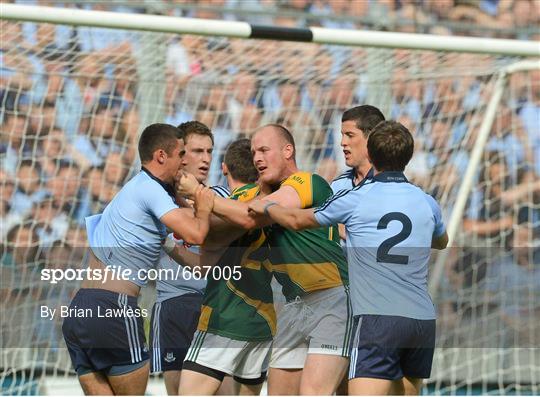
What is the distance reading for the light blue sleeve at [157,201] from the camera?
587 cm

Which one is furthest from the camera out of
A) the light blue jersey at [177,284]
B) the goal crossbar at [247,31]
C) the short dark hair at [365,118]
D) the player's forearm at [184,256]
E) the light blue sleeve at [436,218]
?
the goal crossbar at [247,31]

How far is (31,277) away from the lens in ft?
29.1

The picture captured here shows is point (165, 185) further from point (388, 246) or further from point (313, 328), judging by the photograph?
point (388, 246)

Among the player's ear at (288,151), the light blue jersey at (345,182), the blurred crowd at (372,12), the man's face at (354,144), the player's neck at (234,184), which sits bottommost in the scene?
the player's neck at (234,184)

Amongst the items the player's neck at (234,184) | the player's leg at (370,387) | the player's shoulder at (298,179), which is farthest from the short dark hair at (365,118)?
the player's leg at (370,387)

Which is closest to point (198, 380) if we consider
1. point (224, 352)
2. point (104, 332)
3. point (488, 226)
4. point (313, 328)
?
point (224, 352)

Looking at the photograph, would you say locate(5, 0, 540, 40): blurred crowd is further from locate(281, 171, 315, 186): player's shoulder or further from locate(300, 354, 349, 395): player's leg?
locate(300, 354, 349, 395): player's leg

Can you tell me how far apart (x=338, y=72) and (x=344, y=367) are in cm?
401

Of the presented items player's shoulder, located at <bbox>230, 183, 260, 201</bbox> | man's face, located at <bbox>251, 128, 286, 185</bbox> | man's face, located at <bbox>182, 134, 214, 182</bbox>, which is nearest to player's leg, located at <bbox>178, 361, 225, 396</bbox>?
player's shoulder, located at <bbox>230, 183, 260, 201</bbox>

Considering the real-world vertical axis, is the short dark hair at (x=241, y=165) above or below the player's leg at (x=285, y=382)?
above

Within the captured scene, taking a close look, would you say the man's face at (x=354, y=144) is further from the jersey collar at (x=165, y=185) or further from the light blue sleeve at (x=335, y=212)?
the jersey collar at (x=165, y=185)

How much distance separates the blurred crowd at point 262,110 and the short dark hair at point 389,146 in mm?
3609

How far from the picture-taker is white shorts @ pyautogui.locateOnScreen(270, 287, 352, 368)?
5.96m

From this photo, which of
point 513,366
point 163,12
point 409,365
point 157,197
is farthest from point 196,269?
point 513,366
